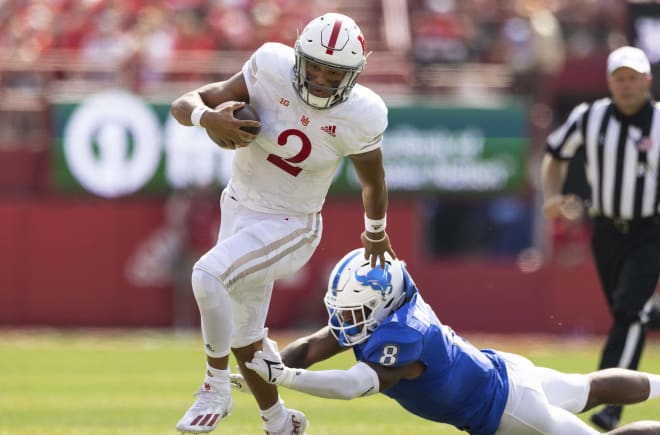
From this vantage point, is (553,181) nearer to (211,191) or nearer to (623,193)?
(623,193)

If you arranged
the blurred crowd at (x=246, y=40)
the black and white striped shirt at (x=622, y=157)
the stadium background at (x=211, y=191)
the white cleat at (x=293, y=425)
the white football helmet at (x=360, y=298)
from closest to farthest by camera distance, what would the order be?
the white football helmet at (x=360, y=298) < the white cleat at (x=293, y=425) < the black and white striped shirt at (x=622, y=157) < the stadium background at (x=211, y=191) < the blurred crowd at (x=246, y=40)

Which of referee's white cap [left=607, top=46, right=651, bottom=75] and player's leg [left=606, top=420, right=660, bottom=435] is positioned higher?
referee's white cap [left=607, top=46, right=651, bottom=75]

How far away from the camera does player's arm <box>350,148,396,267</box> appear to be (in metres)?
6.14

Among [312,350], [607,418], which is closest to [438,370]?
[312,350]

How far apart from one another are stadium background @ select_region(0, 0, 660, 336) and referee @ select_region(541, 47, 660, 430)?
8.50m

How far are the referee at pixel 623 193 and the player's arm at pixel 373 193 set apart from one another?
6.47 feet

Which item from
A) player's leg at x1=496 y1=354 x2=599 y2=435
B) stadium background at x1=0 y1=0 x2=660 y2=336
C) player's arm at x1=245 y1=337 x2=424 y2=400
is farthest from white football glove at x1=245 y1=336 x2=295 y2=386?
stadium background at x1=0 y1=0 x2=660 y2=336

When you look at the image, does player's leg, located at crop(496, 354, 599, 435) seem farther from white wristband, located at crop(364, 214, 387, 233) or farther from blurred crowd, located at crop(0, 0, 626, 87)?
blurred crowd, located at crop(0, 0, 626, 87)

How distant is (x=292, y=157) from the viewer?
6.21 m

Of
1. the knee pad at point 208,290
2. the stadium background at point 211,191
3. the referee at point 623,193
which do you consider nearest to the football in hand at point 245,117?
the knee pad at point 208,290

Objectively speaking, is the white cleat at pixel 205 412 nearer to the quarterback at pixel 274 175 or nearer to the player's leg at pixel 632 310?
the quarterback at pixel 274 175

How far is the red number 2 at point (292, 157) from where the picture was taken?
616 cm

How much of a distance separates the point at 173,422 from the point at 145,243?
8.62 m

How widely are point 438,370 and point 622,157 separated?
296 centimetres
